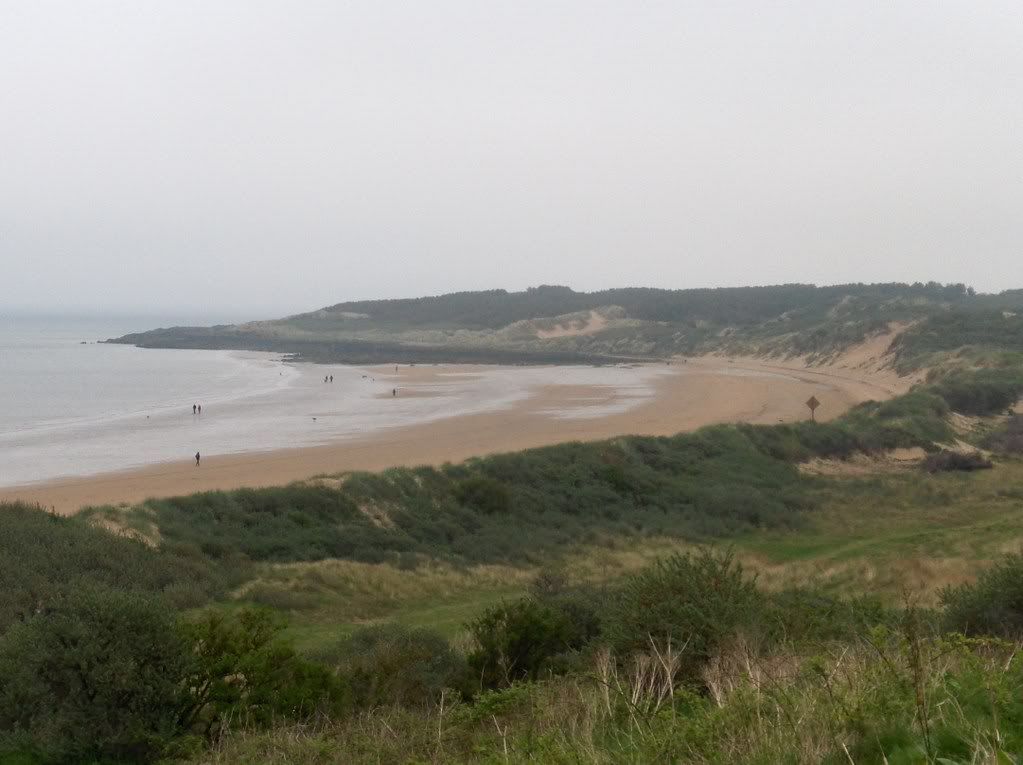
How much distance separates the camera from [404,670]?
8.91 meters

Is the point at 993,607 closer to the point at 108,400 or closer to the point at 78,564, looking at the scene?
the point at 78,564

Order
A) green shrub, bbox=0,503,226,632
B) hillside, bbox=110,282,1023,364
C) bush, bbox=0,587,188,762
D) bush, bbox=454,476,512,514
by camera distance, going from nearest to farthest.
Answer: bush, bbox=0,587,188,762, green shrub, bbox=0,503,226,632, bush, bbox=454,476,512,514, hillside, bbox=110,282,1023,364

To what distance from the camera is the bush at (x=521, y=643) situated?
29.1 ft

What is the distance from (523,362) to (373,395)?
35.2 metres

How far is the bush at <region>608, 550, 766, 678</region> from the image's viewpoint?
23.4 ft

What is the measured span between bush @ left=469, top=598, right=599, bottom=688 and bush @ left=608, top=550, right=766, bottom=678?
50.8 inches

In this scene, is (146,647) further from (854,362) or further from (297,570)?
(854,362)

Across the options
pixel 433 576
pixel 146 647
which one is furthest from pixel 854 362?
pixel 146 647

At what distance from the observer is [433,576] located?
18.9 metres

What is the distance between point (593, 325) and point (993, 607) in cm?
12954

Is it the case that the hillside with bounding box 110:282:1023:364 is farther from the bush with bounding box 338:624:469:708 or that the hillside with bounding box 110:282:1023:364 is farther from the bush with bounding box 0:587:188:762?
the bush with bounding box 0:587:188:762

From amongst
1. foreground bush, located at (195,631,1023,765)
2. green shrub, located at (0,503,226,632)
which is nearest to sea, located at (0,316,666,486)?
green shrub, located at (0,503,226,632)

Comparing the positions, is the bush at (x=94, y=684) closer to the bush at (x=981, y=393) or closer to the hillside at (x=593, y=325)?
the bush at (x=981, y=393)

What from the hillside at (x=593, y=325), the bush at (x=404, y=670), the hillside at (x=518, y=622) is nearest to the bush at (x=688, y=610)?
the hillside at (x=518, y=622)
